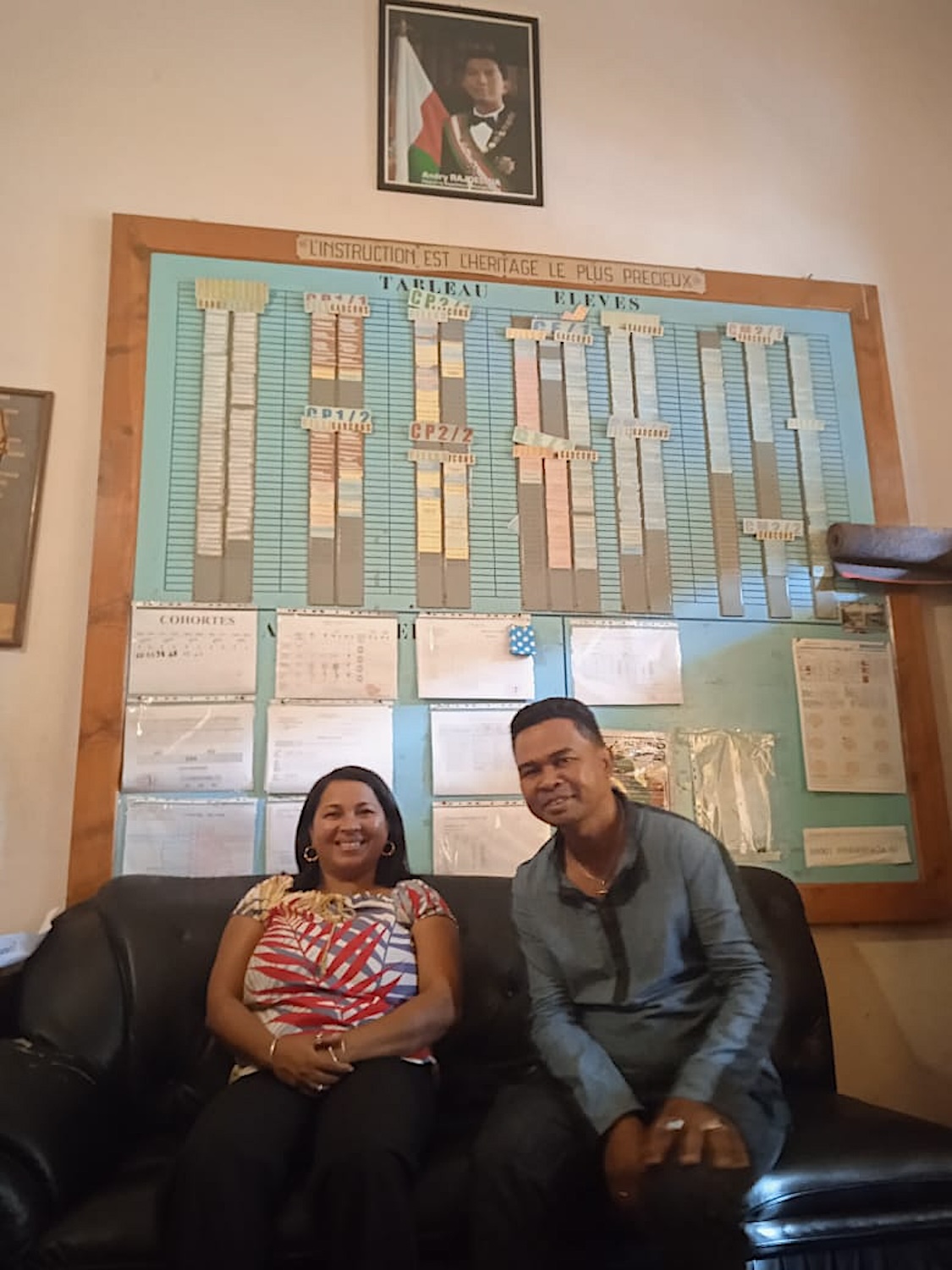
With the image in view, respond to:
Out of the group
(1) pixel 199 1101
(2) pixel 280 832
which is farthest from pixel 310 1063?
(2) pixel 280 832

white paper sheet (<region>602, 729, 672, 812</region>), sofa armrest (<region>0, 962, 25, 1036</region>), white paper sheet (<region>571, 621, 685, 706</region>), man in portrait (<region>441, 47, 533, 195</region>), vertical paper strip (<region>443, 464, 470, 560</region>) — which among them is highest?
man in portrait (<region>441, 47, 533, 195</region>)

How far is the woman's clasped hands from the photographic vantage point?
148 cm

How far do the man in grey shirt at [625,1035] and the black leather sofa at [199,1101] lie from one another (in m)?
0.10

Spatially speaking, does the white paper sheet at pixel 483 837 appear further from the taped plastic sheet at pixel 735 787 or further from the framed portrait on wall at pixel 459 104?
the framed portrait on wall at pixel 459 104

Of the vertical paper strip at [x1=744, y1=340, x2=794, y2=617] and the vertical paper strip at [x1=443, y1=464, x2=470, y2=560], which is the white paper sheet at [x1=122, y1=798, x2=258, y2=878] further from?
the vertical paper strip at [x1=744, y1=340, x2=794, y2=617]

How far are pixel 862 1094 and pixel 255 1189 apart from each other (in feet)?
5.12

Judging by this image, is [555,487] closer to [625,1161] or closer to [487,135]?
[487,135]

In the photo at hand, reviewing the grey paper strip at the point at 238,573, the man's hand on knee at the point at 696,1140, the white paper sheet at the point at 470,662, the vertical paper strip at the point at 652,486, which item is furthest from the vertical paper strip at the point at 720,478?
the man's hand on knee at the point at 696,1140

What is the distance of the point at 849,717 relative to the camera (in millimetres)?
2438

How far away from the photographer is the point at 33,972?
68.7 inches

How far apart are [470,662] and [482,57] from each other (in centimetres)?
177

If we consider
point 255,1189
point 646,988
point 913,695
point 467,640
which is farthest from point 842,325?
point 255,1189

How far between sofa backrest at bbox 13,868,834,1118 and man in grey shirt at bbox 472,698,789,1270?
0.30m

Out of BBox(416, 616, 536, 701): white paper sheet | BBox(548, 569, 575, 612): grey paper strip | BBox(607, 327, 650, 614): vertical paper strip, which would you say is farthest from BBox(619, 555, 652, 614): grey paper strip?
BBox(416, 616, 536, 701): white paper sheet
